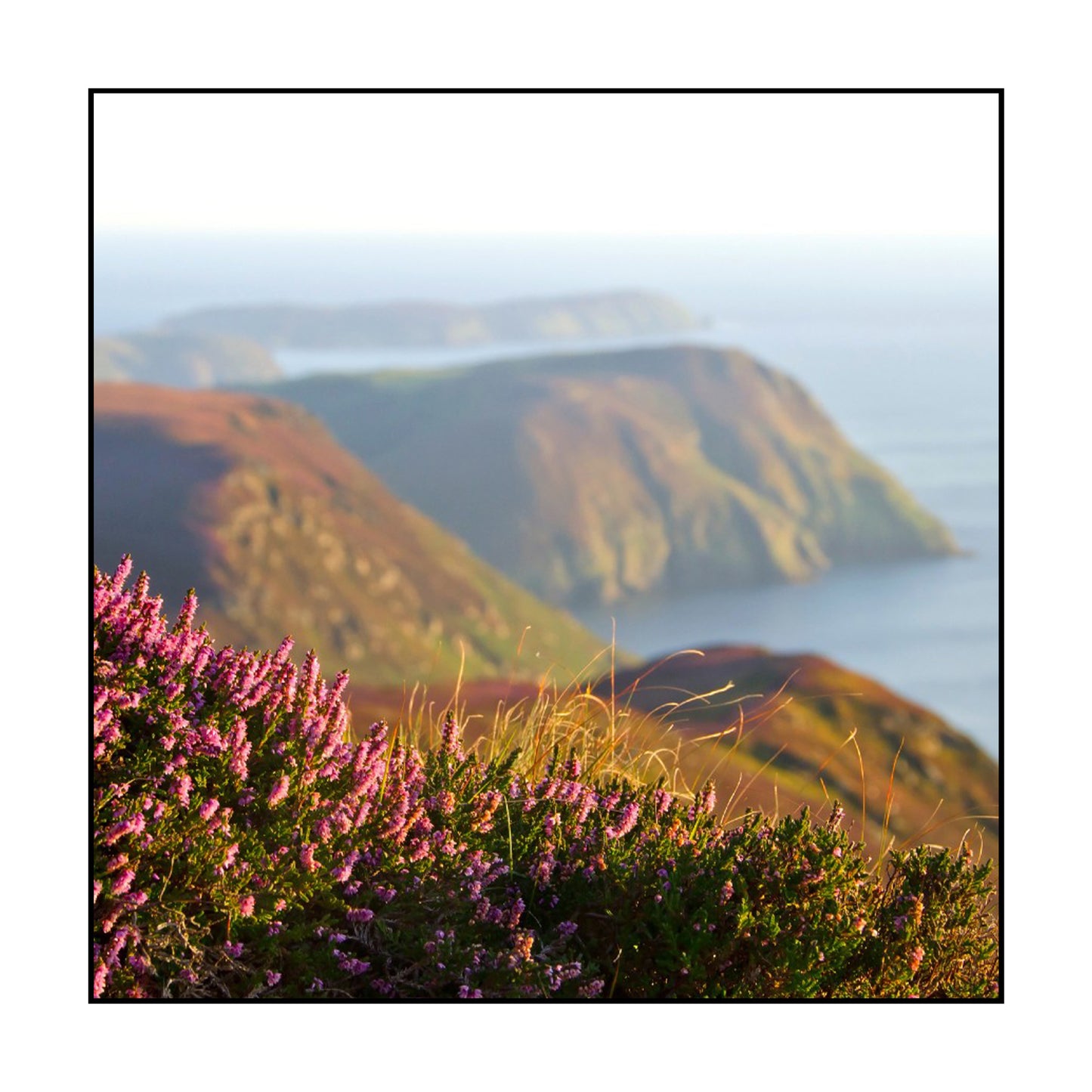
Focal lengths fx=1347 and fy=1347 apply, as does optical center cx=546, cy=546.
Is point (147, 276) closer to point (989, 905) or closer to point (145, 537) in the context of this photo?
point (145, 537)

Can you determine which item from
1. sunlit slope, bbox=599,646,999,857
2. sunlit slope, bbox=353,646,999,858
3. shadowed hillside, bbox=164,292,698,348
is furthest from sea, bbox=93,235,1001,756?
sunlit slope, bbox=353,646,999,858

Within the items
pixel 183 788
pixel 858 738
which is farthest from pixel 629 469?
pixel 183 788

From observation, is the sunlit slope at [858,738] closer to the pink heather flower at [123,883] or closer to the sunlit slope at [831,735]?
the sunlit slope at [831,735]

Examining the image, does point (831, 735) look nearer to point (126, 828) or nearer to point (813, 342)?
point (126, 828)

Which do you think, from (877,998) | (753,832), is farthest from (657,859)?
(877,998)

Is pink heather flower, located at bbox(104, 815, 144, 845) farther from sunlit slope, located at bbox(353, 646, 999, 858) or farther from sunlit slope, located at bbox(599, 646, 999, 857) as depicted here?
sunlit slope, located at bbox(599, 646, 999, 857)

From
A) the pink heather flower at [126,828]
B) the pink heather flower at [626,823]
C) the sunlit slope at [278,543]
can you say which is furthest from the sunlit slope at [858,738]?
the sunlit slope at [278,543]
